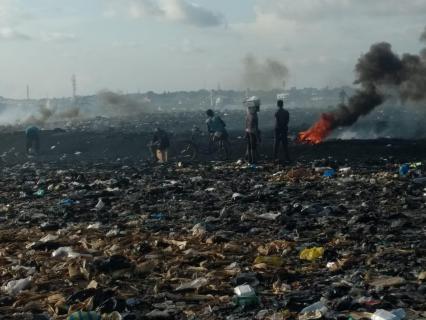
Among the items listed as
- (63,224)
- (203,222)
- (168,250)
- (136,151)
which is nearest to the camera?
(168,250)

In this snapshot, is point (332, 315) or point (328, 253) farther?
point (328, 253)

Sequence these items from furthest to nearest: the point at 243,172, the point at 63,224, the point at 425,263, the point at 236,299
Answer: the point at 243,172
the point at 63,224
the point at 425,263
the point at 236,299

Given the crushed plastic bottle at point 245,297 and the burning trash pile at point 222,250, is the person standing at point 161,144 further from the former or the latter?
the crushed plastic bottle at point 245,297

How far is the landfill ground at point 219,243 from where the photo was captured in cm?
512

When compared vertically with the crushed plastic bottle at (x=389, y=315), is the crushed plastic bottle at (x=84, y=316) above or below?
below

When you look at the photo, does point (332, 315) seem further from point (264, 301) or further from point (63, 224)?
point (63, 224)

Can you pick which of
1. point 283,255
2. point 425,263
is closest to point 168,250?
point 283,255

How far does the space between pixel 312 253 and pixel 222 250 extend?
104 centimetres

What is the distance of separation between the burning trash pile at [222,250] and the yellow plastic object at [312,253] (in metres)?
0.02

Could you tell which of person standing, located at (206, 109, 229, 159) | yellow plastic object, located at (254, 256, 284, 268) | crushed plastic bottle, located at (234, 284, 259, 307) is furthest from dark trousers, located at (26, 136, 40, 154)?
crushed plastic bottle, located at (234, 284, 259, 307)

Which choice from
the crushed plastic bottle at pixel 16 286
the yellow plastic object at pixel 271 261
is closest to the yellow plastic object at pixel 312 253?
the yellow plastic object at pixel 271 261

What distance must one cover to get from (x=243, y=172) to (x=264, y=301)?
1021cm

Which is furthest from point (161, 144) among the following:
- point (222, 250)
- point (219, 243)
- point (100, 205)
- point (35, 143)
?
point (222, 250)

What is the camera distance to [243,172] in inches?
601
